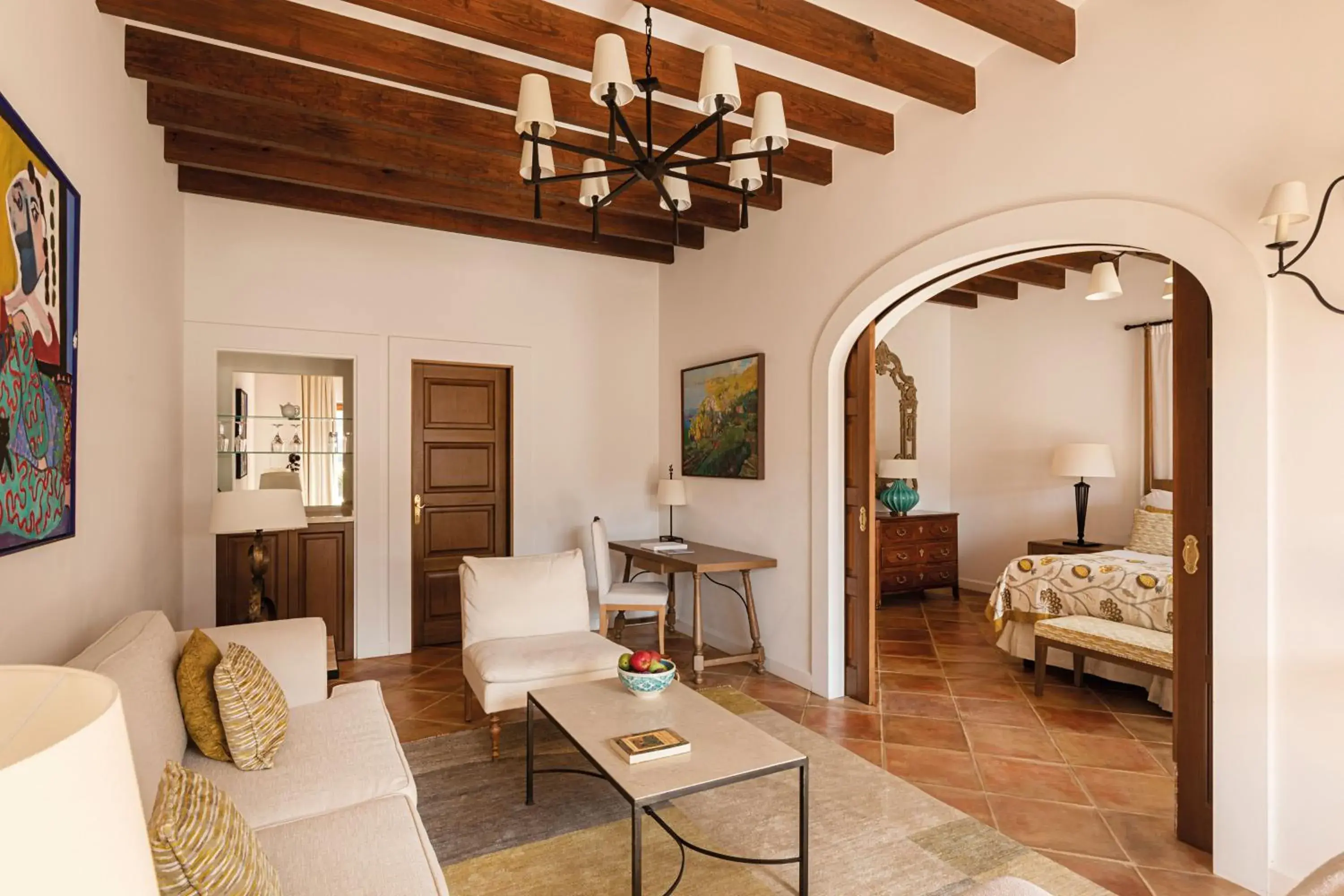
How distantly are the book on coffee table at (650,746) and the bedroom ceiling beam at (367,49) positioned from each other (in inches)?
102

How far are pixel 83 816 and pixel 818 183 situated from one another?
4.23 m

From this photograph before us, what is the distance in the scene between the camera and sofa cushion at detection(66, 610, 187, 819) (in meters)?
1.63

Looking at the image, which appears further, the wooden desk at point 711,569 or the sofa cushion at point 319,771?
the wooden desk at point 711,569

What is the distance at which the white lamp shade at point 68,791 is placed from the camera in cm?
46

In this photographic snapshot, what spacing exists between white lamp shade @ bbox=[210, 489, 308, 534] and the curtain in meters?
1.37

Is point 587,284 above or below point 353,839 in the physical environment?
above

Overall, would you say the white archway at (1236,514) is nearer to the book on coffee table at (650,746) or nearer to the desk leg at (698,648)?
the book on coffee table at (650,746)

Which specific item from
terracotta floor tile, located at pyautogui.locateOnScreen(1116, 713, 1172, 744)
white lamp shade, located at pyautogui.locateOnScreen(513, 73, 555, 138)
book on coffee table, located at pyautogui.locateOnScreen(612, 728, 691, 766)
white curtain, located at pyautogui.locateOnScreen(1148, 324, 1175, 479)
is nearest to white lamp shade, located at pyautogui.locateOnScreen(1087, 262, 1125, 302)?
white curtain, located at pyautogui.locateOnScreen(1148, 324, 1175, 479)

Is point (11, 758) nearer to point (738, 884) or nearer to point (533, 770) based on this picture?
point (738, 884)

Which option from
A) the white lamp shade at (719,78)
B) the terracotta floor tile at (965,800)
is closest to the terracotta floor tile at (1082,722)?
the terracotta floor tile at (965,800)

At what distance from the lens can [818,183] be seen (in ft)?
13.5

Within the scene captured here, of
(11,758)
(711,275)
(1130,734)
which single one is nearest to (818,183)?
(711,275)

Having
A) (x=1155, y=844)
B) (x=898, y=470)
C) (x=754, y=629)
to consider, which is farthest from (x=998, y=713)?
(x=898, y=470)

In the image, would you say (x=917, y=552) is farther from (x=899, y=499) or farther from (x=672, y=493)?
(x=672, y=493)
